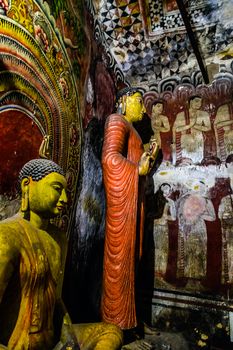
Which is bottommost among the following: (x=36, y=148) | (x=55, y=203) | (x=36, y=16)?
(x=55, y=203)

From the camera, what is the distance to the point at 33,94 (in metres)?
2.29

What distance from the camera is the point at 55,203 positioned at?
165cm

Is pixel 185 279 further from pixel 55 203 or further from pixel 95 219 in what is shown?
pixel 55 203

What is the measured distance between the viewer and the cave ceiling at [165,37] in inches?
154

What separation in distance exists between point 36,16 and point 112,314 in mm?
2612

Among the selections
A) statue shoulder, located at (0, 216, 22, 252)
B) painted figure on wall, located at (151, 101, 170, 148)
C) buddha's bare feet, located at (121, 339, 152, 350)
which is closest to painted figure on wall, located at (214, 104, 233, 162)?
painted figure on wall, located at (151, 101, 170, 148)

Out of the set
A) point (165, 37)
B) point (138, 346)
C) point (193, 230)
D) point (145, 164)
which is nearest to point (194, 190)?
point (193, 230)

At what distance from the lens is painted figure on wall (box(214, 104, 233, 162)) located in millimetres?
3752

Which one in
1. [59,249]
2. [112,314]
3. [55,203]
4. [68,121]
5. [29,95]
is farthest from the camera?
[68,121]

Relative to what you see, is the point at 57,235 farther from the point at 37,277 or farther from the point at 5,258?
the point at 5,258

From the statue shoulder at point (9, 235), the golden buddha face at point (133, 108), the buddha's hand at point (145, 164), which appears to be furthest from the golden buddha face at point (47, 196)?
the golden buddha face at point (133, 108)

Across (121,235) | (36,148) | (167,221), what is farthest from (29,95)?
(167,221)

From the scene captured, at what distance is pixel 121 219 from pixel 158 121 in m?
1.96

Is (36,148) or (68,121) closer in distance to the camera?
(36,148)
